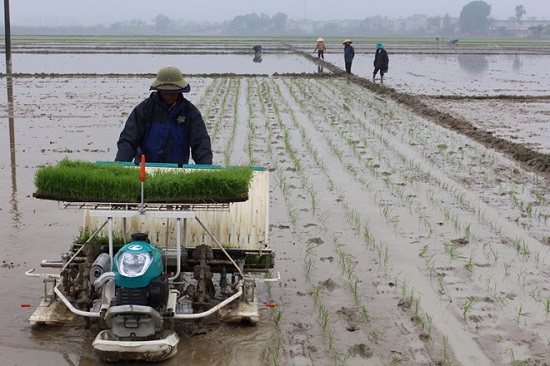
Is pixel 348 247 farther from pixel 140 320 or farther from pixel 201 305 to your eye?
pixel 140 320

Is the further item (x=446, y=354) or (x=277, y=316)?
(x=277, y=316)

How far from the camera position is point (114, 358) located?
13.2ft

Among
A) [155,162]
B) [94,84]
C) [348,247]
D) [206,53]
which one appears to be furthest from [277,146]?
[206,53]

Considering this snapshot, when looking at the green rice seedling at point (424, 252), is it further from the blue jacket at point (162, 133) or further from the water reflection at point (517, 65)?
the water reflection at point (517, 65)

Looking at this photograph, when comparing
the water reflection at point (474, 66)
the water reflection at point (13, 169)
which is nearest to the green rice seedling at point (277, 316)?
the water reflection at point (13, 169)

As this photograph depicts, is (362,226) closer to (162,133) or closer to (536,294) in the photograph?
(536,294)

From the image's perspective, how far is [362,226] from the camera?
23.3 ft

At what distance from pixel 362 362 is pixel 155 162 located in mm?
1999

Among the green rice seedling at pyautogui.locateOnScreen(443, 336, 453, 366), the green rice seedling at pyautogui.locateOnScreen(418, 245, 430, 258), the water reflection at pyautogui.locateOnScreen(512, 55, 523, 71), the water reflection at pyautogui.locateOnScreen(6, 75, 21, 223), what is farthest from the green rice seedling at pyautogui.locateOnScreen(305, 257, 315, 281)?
the water reflection at pyautogui.locateOnScreen(512, 55, 523, 71)

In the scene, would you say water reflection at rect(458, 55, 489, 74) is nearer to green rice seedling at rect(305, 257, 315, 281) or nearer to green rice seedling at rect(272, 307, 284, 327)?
green rice seedling at rect(305, 257, 315, 281)

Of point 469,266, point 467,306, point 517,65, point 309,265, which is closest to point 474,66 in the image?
point 517,65

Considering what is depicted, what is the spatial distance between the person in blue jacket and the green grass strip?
2.79 feet

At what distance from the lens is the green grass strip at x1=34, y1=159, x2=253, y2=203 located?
4.30 m

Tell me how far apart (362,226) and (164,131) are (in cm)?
255
